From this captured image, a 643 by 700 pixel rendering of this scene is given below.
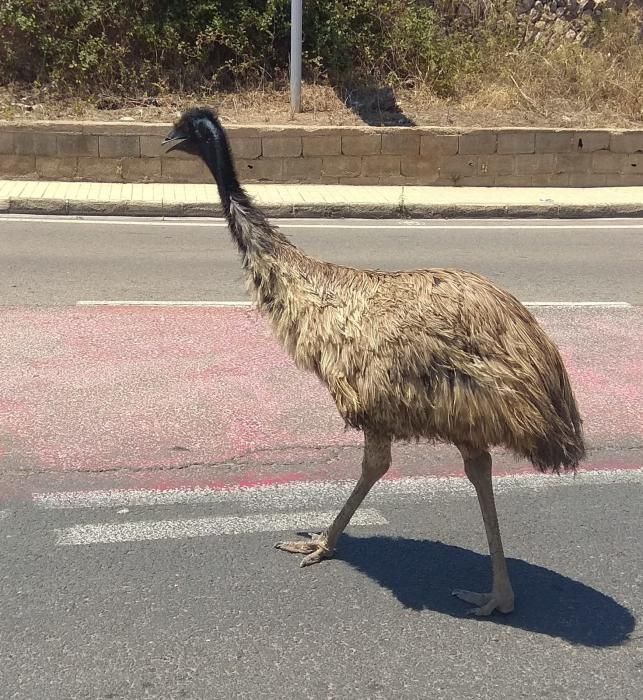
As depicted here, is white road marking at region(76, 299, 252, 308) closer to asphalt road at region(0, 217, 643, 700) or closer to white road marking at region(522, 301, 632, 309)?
asphalt road at region(0, 217, 643, 700)

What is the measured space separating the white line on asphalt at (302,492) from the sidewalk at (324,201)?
9.06m

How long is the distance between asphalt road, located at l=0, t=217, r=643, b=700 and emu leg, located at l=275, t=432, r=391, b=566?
0.07 meters

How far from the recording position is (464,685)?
128 inches

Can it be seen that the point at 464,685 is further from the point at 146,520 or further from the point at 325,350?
the point at 146,520

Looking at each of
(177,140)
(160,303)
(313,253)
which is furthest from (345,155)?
(177,140)

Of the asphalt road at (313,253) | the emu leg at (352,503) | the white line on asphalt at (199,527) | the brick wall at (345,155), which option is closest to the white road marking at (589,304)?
the asphalt road at (313,253)

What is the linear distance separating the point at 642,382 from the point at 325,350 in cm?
364

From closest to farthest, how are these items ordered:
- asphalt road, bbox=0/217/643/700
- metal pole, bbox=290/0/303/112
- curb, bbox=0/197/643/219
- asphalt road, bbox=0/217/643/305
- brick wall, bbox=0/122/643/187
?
asphalt road, bbox=0/217/643/700 → asphalt road, bbox=0/217/643/305 → curb, bbox=0/197/643/219 → brick wall, bbox=0/122/643/187 → metal pole, bbox=290/0/303/112

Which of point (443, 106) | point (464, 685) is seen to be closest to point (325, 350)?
point (464, 685)

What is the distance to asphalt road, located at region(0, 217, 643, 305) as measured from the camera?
349 inches

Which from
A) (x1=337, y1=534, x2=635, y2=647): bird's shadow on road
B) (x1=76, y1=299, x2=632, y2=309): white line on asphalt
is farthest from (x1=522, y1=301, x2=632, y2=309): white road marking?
(x1=337, y1=534, x2=635, y2=647): bird's shadow on road

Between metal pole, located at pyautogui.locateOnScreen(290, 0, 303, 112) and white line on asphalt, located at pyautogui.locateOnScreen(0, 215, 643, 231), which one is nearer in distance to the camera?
white line on asphalt, located at pyautogui.locateOnScreen(0, 215, 643, 231)

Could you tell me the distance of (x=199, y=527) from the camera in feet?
14.1

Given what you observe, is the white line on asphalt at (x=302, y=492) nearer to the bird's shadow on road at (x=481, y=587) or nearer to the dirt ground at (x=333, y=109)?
the bird's shadow on road at (x=481, y=587)
